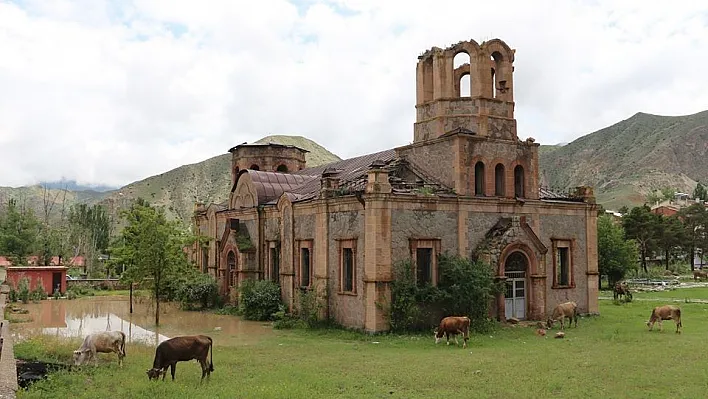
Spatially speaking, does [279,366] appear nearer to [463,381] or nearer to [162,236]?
[463,381]

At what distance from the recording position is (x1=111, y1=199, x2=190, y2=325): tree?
2812cm

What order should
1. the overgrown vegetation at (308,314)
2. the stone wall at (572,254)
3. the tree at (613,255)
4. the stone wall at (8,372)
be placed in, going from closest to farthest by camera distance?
1. the stone wall at (8,372)
2. the overgrown vegetation at (308,314)
3. the stone wall at (572,254)
4. the tree at (613,255)

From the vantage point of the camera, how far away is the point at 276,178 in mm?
34625

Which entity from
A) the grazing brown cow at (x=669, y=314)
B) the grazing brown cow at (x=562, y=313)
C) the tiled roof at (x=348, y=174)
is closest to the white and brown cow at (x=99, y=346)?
the tiled roof at (x=348, y=174)

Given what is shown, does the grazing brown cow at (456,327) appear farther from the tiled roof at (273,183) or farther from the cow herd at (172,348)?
the tiled roof at (273,183)

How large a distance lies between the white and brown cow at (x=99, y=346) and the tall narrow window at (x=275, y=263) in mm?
14752

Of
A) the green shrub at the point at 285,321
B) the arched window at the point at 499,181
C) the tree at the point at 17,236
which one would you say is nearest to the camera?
the green shrub at the point at 285,321

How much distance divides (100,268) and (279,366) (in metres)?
50.8

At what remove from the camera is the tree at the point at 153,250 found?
28125 millimetres

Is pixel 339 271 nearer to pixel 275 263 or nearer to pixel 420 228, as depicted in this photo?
pixel 420 228

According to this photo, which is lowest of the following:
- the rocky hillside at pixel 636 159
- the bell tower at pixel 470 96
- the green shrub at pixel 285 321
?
the green shrub at pixel 285 321

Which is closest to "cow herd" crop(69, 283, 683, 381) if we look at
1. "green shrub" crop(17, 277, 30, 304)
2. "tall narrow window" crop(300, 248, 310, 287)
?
"tall narrow window" crop(300, 248, 310, 287)

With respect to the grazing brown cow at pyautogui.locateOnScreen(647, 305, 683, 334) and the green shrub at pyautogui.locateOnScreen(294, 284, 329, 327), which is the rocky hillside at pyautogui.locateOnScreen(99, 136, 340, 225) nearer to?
the green shrub at pyautogui.locateOnScreen(294, 284, 329, 327)

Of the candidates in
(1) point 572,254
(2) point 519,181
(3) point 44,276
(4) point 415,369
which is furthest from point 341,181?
(3) point 44,276
